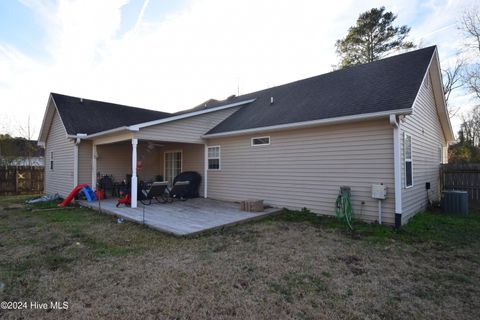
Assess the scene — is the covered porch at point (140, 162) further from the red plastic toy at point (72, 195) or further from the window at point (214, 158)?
the red plastic toy at point (72, 195)

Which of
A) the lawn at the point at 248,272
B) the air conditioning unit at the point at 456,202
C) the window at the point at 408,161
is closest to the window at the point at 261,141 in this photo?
the lawn at the point at 248,272

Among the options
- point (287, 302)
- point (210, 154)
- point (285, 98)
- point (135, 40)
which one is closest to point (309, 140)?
point (285, 98)

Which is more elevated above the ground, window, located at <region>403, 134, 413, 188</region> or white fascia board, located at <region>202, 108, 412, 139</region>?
white fascia board, located at <region>202, 108, 412, 139</region>

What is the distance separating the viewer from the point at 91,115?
37.3ft

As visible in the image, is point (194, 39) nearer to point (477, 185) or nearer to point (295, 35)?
point (295, 35)

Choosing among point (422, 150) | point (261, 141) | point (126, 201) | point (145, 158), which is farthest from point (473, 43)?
point (126, 201)

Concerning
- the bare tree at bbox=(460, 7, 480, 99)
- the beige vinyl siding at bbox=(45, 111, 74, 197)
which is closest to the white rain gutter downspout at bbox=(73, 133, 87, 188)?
the beige vinyl siding at bbox=(45, 111, 74, 197)

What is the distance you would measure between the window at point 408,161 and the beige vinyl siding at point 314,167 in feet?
2.90

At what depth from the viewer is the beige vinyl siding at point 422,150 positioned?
6.24 m

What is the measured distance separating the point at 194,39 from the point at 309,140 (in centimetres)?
704

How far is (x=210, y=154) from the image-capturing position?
10.0 metres

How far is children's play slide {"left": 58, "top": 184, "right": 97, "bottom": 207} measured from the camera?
8.91 metres

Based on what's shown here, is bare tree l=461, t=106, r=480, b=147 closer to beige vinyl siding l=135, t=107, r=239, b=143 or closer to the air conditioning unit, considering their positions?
the air conditioning unit

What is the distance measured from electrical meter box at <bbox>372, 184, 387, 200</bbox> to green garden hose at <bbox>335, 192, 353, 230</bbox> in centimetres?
60
